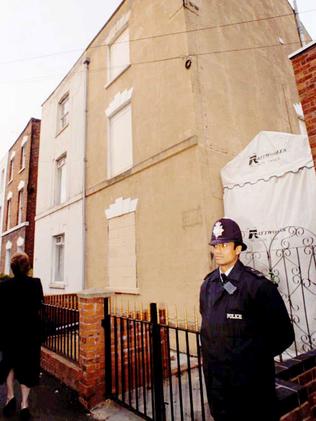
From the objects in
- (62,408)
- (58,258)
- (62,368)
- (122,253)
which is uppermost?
(58,258)

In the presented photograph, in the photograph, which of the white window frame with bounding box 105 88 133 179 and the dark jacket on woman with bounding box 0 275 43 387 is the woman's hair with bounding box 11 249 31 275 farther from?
the white window frame with bounding box 105 88 133 179

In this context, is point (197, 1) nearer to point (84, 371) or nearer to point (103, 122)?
point (103, 122)

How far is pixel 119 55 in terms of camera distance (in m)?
9.26

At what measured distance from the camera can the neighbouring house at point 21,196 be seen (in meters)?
14.0

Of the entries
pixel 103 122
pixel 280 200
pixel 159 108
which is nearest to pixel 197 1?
pixel 159 108

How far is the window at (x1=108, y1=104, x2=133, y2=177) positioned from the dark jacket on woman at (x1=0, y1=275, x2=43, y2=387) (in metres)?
4.97

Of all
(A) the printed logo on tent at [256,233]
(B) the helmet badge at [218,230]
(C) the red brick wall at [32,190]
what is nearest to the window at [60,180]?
(C) the red brick wall at [32,190]

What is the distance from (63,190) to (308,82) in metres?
9.78

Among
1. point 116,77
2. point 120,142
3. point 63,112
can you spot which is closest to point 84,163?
point 120,142

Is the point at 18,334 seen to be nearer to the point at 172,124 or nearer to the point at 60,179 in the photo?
the point at 172,124

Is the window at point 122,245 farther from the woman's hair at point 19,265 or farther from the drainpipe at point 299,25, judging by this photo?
the drainpipe at point 299,25

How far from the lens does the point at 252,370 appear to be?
186 centimetres

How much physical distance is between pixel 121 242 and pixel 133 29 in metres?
6.34

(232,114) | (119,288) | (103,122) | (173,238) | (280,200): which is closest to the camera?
(280,200)
